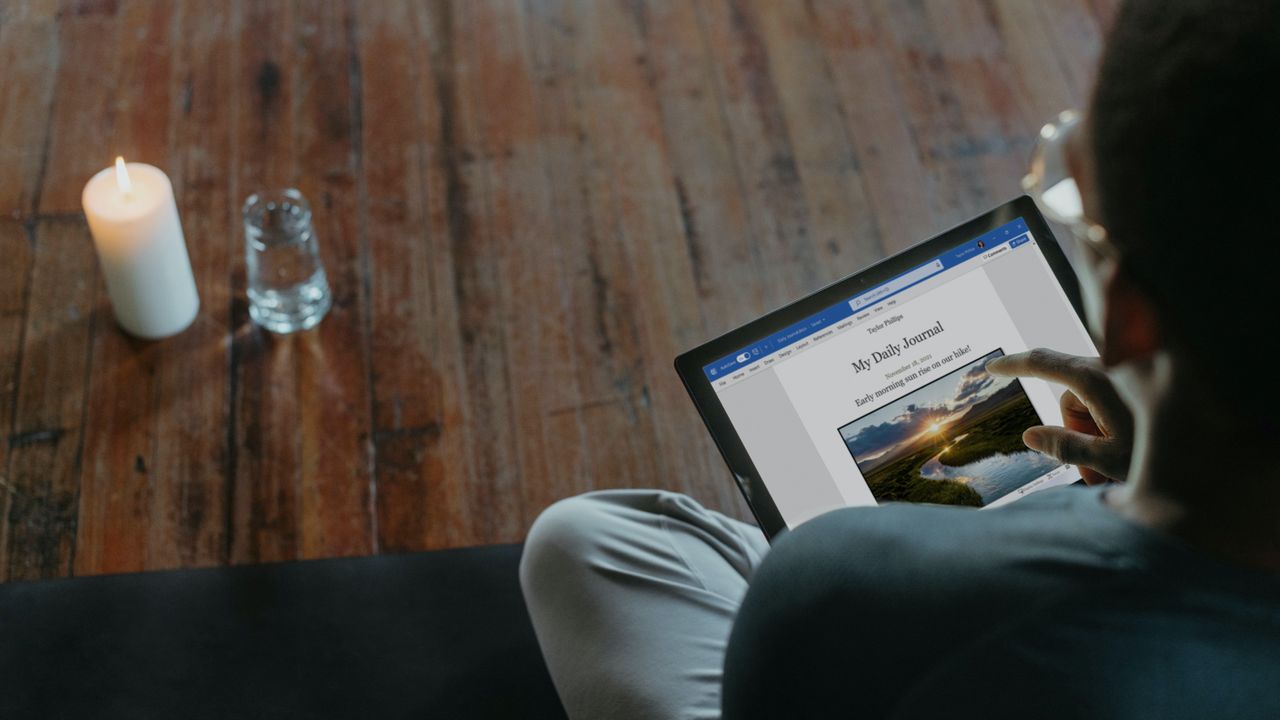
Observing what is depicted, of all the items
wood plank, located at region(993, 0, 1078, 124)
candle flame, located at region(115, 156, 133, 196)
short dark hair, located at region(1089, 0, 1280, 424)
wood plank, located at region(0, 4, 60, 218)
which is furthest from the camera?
wood plank, located at region(993, 0, 1078, 124)

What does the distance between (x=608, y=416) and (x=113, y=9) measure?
1.04 meters

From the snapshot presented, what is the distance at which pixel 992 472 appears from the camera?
42.4 inches

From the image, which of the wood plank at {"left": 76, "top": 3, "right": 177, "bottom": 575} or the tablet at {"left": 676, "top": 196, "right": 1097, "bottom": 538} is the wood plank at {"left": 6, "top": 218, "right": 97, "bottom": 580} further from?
the tablet at {"left": 676, "top": 196, "right": 1097, "bottom": 538}

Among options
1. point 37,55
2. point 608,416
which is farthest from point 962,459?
point 37,55

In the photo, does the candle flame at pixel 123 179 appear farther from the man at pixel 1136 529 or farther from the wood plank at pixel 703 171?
the man at pixel 1136 529

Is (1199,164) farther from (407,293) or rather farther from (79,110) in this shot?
(79,110)

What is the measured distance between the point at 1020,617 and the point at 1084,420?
0.47 metres

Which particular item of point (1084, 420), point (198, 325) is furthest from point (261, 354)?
point (1084, 420)

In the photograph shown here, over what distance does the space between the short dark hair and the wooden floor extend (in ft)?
3.34

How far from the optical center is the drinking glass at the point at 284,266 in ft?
5.14

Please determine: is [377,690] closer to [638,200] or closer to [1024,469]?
[1024,469]

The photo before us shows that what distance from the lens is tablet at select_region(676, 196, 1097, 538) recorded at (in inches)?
42.5

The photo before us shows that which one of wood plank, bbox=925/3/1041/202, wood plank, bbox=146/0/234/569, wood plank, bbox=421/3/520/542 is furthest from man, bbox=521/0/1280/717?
wood plank, bbox=925/3/1041/202

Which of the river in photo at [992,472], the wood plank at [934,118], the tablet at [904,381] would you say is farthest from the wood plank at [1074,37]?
the river in photo at [992,472]
